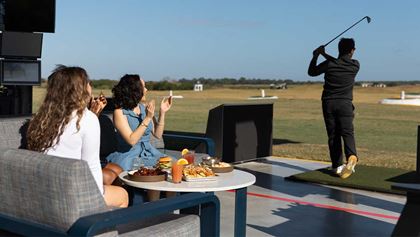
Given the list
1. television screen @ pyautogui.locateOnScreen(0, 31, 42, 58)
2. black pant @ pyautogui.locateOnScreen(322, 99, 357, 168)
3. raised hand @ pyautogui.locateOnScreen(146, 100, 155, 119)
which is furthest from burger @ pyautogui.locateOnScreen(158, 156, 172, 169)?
television screen @ pyautogui.locateOnScreen(0, 31, 42, 58)

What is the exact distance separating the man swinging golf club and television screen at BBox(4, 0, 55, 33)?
148 inches

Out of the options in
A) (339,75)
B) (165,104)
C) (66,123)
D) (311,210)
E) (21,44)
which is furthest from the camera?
(21,44)

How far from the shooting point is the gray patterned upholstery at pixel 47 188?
103 inches

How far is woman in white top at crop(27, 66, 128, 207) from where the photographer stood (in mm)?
3338

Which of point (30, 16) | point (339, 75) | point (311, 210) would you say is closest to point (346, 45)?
point (339, 75)

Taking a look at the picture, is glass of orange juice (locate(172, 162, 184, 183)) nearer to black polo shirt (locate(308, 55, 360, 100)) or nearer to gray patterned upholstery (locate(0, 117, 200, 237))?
gray patterned upholstery (locate(0, 117, 200, 237))

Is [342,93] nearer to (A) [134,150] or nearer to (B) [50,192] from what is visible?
(A) [134,150]

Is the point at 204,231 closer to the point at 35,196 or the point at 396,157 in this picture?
the point at 35,196

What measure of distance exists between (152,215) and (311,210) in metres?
3.14

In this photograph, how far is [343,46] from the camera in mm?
7230

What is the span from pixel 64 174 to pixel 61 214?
19 centimetres

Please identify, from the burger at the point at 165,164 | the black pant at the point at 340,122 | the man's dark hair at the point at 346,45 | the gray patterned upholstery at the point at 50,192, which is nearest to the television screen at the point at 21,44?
the black pant at the point at 340,122

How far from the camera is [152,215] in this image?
9.15 feet

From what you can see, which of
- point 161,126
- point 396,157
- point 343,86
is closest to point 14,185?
point 161,126
